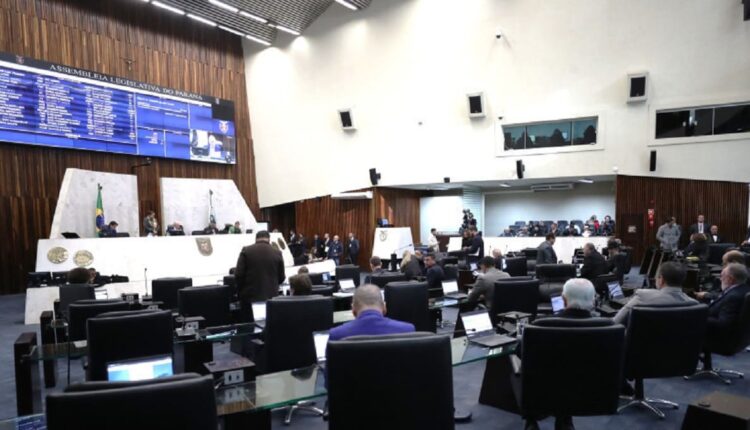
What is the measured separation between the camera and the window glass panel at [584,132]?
1283 centimetres

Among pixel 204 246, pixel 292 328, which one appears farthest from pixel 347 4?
pixel 292 328

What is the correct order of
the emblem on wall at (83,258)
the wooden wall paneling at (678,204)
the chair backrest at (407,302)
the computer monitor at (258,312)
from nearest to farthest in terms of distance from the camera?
the computer monitor at (258,312) → the chair backrest at (407,302) → the emblem on wall at (83,258) → the wooden wall paneling at (678,204)

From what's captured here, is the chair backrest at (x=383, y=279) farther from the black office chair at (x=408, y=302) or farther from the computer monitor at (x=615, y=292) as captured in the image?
the computer monitor at (x=615, y=292)

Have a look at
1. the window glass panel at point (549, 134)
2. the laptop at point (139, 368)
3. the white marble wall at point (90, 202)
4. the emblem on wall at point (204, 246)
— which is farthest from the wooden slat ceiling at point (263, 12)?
the laptop at point (139, 368)

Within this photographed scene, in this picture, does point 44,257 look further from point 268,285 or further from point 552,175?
point 552,175

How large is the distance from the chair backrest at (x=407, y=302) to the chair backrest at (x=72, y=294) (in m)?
3.45

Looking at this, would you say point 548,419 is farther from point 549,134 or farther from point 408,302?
point 549,134

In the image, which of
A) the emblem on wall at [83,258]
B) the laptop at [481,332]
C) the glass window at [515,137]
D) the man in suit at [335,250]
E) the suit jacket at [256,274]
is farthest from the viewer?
the man in suit at [335,250]

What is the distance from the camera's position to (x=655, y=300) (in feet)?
11.4

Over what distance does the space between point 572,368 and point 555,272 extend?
4327 millimetres

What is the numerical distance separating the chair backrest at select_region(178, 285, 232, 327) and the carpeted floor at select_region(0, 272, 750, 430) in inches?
36.5

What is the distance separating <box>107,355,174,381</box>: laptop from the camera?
2.20 meters

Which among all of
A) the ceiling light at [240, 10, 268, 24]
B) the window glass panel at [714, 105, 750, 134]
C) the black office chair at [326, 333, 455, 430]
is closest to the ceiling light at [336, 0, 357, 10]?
the ceiling light at [240, 10, 268, 24]

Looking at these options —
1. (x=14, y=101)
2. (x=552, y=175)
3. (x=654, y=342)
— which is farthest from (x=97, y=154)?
(x=654, y=342)
